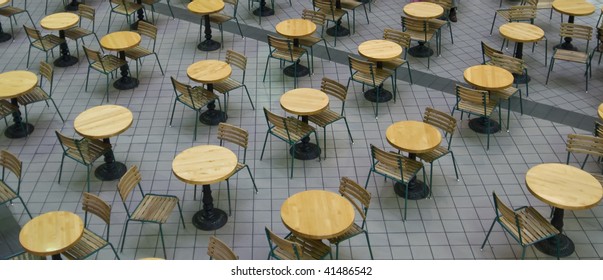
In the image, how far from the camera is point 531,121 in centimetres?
1074

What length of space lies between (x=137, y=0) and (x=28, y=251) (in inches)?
331

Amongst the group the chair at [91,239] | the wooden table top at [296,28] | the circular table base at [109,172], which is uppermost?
the wooden table top at [296,28]

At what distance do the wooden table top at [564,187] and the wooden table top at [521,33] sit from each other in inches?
172

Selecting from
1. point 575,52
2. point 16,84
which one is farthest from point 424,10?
point 16,84

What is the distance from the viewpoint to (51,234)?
282 inches

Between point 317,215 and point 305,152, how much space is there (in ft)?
9.03

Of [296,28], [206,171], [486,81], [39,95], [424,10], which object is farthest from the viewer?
[424,10]

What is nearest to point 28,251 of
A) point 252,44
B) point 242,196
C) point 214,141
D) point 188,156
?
point 188,156

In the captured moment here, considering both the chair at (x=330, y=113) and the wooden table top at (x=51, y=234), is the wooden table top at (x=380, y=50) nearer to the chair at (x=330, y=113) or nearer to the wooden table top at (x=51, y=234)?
the chair at (x=330, y=113)

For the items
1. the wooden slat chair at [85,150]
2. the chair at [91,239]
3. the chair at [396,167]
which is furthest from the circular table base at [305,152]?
the chair at [91,239]

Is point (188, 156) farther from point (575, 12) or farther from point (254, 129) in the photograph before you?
point (575, 12)

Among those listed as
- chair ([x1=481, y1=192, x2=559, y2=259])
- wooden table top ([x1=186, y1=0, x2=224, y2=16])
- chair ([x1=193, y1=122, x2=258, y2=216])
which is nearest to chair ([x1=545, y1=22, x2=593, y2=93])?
chair ([x1=481, y1=192, x2=559, y2=259])

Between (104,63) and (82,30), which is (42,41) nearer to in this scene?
(82,30)

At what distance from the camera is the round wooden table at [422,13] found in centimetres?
1254
